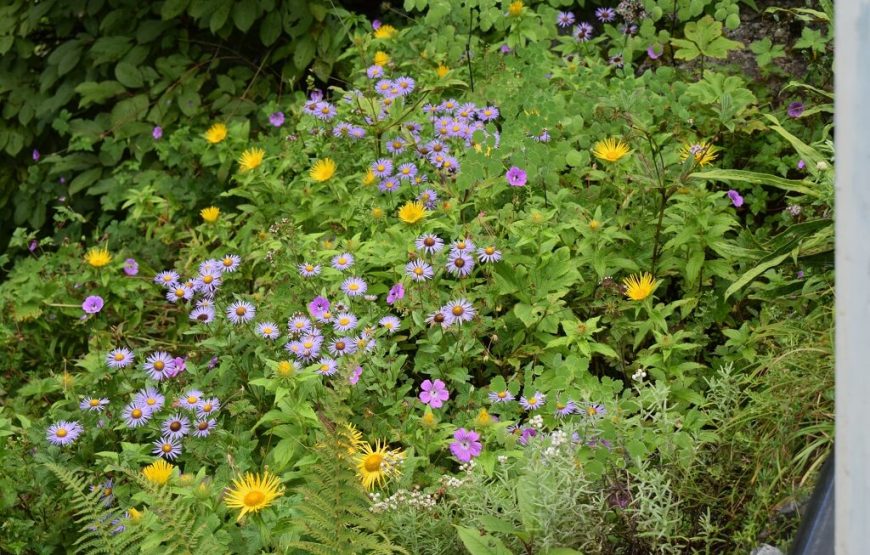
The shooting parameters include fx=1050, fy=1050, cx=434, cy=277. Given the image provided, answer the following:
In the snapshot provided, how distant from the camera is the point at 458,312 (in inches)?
101

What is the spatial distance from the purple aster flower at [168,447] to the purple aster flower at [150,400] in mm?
83

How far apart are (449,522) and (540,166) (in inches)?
49.1

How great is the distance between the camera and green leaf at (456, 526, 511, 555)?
1783 mm

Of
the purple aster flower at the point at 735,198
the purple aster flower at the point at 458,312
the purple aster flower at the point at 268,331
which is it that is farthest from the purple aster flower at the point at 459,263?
the purple aster flower at the point at 735,198

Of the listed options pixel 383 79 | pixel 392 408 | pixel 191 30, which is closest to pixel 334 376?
pixel 392 408

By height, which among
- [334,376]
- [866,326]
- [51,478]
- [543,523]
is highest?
[866,326]

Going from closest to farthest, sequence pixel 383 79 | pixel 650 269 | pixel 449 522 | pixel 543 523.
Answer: pixel 543 523
pixel 449 522
pixel 650 269
pixel 383 79

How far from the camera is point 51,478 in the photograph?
8.27ft

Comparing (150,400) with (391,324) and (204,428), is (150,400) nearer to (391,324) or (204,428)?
(204,428)

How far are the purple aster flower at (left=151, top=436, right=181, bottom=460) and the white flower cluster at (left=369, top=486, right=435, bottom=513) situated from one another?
0.63 metres

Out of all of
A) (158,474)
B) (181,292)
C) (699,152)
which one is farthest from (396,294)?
(699,152)

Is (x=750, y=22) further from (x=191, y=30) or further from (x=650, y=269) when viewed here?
(x=191, y=30)

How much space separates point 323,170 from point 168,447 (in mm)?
1108

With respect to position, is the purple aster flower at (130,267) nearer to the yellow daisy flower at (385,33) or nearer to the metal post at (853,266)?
the yellow daisy flower at (385,33)
